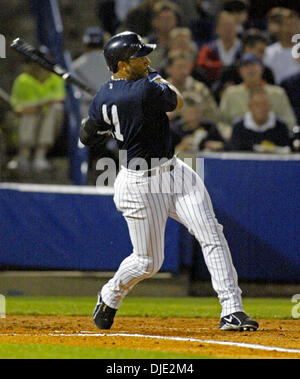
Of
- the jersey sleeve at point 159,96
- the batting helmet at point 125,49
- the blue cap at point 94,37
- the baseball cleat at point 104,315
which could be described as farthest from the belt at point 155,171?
the blue cap at point 94,37

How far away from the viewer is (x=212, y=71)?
11492mm

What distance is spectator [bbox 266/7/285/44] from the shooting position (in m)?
11.5

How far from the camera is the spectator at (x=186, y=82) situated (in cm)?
1062

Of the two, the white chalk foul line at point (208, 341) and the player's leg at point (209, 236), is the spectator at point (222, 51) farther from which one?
the white chalk foul line at point (208, 341)

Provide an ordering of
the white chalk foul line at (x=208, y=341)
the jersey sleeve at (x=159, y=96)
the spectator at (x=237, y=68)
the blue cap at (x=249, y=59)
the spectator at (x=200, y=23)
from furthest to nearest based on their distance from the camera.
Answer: the spectator at (x=200, y=23)
the spectator at (x=237, y=68)
the blue cap at (x=249, y=59)
the jersey sleeve at (x=159, y=96)
the white chalk foul line at (x=208, y=341)

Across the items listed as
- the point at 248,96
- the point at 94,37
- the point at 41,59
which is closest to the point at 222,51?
the point at 248,96

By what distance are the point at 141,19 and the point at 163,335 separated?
20.7ft

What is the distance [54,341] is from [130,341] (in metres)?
0.49

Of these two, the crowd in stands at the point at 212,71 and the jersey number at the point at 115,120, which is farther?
the crowd in stands at the point at 212,71

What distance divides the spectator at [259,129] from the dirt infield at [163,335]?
3.24 meters

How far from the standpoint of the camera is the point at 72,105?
1093 cm

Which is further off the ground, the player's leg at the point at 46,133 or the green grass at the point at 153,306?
the player's leg at the point at 46,133
